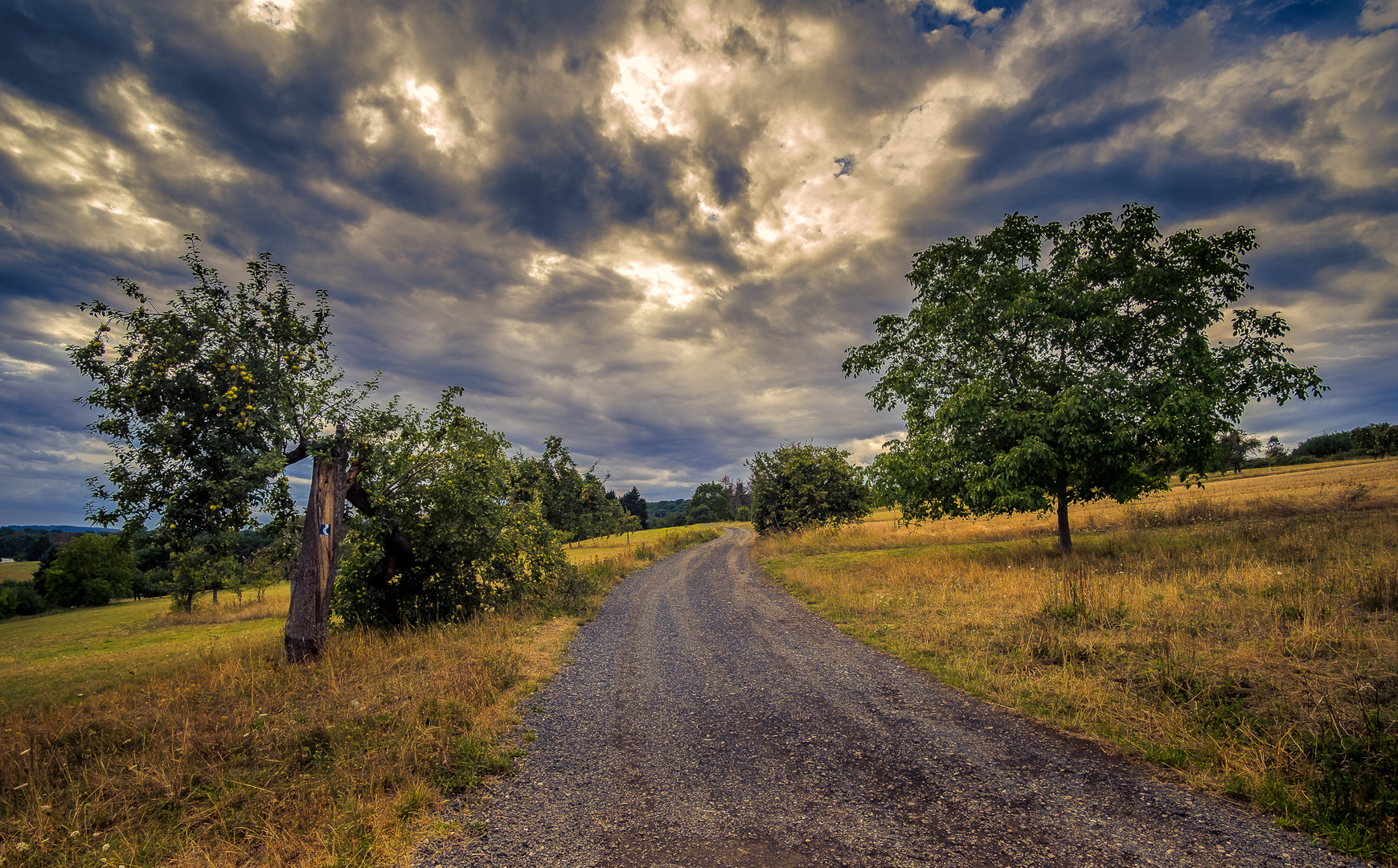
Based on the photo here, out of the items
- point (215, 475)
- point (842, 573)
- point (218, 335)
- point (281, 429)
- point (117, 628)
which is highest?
point (218, 335)

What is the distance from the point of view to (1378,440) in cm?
6800

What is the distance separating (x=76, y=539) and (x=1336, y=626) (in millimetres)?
98097

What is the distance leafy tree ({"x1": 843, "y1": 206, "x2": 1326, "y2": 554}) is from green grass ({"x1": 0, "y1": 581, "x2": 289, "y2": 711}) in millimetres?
20333

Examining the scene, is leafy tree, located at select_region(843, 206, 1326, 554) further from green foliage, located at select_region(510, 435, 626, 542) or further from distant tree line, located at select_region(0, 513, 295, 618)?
distant tree line, located at select_region(0, 513, 295, 618)

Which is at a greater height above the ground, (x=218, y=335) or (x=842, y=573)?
(x=218, y=335)

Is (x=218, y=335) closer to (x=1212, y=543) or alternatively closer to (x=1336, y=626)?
(x=1336, y=626)

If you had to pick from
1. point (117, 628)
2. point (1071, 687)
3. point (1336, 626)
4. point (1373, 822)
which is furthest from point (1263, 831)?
point (117, 628)

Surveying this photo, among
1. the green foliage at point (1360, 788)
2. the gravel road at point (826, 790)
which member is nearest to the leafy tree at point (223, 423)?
the gravel road at point (826, 790)

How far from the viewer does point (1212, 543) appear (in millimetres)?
15773

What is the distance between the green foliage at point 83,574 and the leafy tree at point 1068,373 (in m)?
83.2

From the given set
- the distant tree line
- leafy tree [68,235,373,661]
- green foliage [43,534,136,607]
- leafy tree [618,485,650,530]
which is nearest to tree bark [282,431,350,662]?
leafy tree [68,235,373,661]

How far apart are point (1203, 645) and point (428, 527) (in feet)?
52.0

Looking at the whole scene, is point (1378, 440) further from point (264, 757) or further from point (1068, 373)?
point (264, 757)

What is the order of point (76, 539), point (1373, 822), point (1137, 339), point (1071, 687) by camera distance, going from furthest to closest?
point (76, 539), point (1137, 339), point (1071, 687), point (1373, 822)
